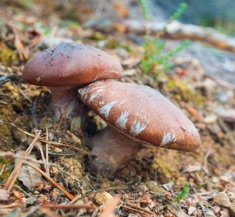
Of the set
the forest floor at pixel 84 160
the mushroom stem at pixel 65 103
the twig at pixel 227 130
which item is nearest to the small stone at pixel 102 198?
the forest floor at pixel 84 160

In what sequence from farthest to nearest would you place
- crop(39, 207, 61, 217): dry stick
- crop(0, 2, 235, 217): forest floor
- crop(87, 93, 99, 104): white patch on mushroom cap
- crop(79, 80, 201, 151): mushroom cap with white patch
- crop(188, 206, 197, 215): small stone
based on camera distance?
→ crop(188, 206, 197, 215): small stone, crop(87, 93, 99, 104): white patch on mushroom cap, crop(79, 80, 201, 151): mushroom cap with white patch, crop(0, 2, 235, 217): forest floor, crop(39, 207, 61, 217): dry stick

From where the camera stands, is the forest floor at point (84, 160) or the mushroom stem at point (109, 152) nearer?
the forest floor at point (84, 160)

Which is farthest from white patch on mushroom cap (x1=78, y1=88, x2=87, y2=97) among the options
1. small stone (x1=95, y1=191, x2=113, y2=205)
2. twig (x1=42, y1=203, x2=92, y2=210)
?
twig (x1=42, y1=203, x2=92, y2=210)

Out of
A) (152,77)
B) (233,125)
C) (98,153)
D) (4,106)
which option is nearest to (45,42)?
(4,106)

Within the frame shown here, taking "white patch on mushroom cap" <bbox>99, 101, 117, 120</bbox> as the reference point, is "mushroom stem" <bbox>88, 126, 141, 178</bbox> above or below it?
below

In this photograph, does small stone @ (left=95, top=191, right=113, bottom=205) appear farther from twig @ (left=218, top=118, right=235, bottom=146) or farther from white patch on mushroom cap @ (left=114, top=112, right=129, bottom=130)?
twig @ (left=218, top=118, right=235, bottom=146)

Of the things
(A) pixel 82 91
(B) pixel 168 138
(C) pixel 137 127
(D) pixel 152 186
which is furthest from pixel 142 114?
(D) pixel 152 186

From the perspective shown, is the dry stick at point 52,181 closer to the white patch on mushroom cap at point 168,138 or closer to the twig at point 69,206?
the twig at point 69,206

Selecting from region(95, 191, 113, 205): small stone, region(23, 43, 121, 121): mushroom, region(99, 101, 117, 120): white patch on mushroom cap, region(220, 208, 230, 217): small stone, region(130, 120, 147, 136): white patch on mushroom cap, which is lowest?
region(220, 208, 230, 217): small stone
